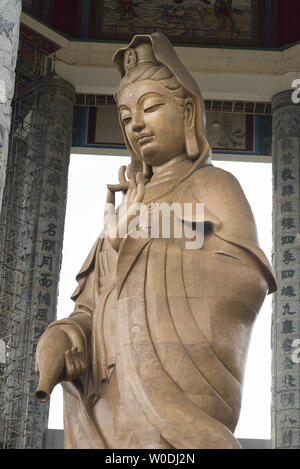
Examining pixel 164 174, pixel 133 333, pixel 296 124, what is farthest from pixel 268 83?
pixel 133 333

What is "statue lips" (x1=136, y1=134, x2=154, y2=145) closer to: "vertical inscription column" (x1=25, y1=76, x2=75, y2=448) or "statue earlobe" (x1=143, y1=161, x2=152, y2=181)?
"statue earlobe" (x1=143, y1=161, x2=152, y2=181)

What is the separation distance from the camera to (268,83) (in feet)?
42.9

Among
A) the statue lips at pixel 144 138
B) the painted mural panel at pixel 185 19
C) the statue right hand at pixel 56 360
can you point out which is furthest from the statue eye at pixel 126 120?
the painted mural panel at pixel 185 19

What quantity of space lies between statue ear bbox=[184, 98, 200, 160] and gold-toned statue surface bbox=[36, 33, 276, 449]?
0.64 feet

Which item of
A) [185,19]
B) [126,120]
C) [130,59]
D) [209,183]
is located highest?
[185,19]

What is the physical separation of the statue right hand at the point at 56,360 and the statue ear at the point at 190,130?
1.29m

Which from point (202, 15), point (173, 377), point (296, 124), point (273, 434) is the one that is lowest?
point (173, 377)

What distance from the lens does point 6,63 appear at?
7.03 meters

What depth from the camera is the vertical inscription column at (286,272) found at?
37.8 feet

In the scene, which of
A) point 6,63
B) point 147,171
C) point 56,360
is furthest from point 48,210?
point 56,360

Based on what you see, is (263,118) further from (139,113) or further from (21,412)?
(139,113)

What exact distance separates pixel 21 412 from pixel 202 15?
624 centimetres

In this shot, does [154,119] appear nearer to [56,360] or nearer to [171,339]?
[171,339]

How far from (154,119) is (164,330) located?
133cm
